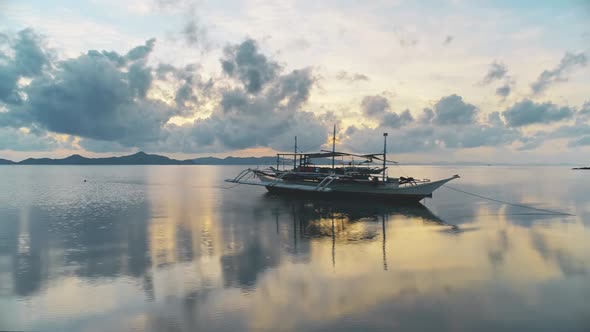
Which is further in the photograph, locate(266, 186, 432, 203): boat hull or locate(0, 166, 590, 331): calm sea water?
locate(266, 186, 432, 203): boat hull

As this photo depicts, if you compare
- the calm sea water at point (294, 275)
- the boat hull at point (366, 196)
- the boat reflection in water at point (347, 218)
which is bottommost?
the calm sea water at point (294, 275)

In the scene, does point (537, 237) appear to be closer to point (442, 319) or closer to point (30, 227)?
point (442, 319)

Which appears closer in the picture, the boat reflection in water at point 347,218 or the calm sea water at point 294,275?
the calm sea water at point 294,275

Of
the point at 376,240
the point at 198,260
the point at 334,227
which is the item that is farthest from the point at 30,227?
the point at 376,240

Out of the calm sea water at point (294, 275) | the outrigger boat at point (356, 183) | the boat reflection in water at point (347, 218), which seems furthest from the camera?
the outrigger boat at point (356, 183)

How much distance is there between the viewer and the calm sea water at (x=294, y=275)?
518 inches

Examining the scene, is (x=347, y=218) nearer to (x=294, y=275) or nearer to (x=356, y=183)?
(x=356, y=183)

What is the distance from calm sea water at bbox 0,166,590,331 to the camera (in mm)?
13148

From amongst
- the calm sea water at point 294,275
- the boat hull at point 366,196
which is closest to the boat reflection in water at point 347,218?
the calm sea water at point 294,275

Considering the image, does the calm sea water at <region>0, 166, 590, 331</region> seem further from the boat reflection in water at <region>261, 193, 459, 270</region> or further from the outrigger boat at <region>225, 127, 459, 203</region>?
the outrigger boat at <region>225, 127, 459, 203</region>

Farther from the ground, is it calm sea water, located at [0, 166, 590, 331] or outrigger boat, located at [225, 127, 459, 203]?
outrigger boat, located at [225, 127, 459, 203]

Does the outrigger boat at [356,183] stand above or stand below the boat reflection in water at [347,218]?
above

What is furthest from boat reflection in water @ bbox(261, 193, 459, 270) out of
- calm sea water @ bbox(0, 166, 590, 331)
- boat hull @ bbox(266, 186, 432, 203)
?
boat hull @ bbox(266, 186, 432, 203)

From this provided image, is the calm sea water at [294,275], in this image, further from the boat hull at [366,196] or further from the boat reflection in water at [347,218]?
the boat hull at [366,196]
